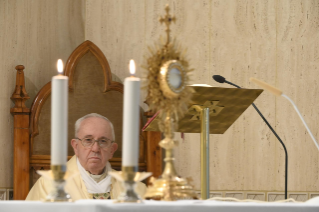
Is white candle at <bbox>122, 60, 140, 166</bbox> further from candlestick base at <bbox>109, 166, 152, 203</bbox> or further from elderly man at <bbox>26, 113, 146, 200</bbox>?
elderly man at <bbox>26, 113, 146, 200</bbox>

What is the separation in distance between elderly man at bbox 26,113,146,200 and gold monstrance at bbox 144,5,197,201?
2744mm

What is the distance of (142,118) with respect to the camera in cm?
493

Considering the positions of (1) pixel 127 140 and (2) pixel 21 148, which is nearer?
(1) pixel 127 140

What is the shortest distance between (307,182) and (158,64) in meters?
3.96

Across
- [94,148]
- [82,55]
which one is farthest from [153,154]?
[82,55]

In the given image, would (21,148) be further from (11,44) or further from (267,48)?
(267,48)

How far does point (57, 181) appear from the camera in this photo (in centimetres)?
149

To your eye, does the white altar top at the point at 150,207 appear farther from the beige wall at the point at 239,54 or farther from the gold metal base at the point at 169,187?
the beige wall at the point at 239,54

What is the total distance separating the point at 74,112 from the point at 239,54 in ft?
5.79

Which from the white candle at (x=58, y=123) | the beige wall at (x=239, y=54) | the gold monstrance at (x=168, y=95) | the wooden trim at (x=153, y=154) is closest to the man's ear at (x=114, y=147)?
the wooden trim at (x=153, y=154)

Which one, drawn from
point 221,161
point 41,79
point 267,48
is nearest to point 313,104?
point 267,48

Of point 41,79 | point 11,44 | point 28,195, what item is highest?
point 11,44

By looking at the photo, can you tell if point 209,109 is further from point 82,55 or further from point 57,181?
point 82,55

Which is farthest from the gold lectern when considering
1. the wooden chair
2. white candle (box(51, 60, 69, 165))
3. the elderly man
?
the wooden chair
